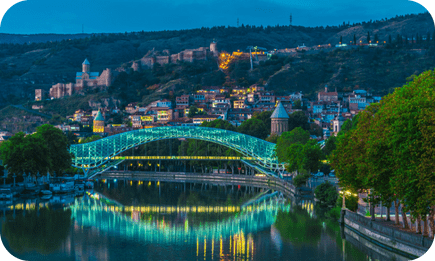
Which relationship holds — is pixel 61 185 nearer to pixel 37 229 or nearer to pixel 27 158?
pixel 27 158

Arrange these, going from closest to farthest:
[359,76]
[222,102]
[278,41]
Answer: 1. [222,102]
2. [359,76]
3. [278,41]

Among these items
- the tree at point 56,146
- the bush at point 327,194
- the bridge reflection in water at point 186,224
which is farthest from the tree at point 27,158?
the bush at point 327,194

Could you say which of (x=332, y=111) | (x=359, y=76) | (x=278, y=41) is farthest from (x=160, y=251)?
(x=278, y=41)

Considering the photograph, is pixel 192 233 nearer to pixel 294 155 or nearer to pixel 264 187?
pixel 294 155

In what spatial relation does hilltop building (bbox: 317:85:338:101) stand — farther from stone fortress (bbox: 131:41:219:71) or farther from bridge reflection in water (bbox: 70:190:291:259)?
bridge reflection in water (bbox: 70:190:291:259)

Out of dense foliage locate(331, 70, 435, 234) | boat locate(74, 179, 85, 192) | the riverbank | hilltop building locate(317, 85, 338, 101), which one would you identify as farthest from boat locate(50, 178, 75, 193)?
hilltop building locate(317, 85, 338, 101)

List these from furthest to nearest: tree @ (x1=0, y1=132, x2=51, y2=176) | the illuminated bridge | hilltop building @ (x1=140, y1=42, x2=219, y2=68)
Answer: hilltop building @ (x1=140, y1=42, x2=219, y2=68) < the illuminated bridge < tree @ (x1=0, y1=132, x2=51, y2=176)

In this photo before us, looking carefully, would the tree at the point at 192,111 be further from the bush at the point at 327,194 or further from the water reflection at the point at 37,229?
the water reflection at the point at 37,229
